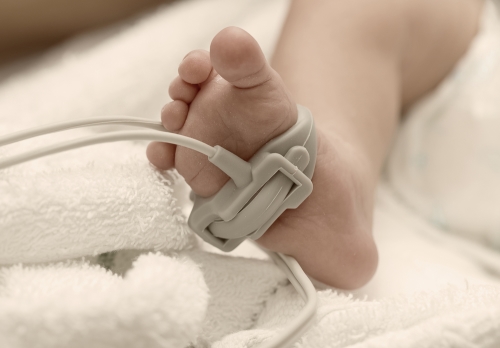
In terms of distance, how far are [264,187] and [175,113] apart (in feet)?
0.35

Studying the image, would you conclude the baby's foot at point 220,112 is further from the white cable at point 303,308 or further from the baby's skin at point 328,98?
the white cable at point 303,308

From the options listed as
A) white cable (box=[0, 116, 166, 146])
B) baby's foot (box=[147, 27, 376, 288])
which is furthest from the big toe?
white cable (box=[0, 116, 166, 146])

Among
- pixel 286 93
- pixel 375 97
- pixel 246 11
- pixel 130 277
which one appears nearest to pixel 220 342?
pixel 130 277

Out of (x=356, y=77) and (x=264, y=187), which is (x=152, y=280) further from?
(x=356, y=77)

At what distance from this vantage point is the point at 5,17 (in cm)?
91

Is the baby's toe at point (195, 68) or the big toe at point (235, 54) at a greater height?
the big toe at point (235, 54)

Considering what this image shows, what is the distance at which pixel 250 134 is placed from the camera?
1.38 feet

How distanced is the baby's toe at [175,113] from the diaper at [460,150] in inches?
17.3

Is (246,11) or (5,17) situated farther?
(246,11)

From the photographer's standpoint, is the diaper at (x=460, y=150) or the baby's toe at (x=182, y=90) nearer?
the baby's toe at (x=182, y=90)

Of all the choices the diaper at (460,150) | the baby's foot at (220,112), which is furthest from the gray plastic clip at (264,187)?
the diaper at (460,150)

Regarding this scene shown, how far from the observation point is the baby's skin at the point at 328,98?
412 mm

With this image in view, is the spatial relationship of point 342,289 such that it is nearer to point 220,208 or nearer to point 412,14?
point 220,208

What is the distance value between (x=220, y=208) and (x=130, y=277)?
11 cm
